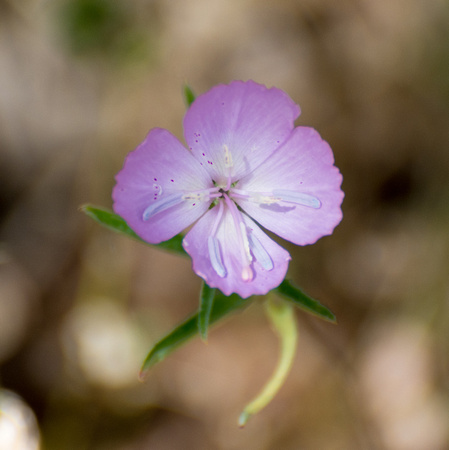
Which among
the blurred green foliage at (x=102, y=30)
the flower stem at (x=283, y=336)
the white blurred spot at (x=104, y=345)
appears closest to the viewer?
the flower stem at (x=283, y=336)

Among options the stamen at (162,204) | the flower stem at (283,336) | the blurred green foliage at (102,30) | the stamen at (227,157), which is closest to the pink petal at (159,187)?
the stamen at (162,204)

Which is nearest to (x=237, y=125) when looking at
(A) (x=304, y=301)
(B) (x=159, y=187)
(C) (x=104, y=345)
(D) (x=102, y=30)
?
(B) (x=159, y=187)

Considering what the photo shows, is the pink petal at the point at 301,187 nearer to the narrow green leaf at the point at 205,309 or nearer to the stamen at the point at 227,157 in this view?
the stamen at the point at 227,157

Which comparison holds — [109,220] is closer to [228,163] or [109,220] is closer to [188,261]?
[228,163]

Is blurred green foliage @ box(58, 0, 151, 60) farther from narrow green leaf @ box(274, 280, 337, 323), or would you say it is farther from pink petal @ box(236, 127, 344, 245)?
narrow green leaf @ box(274, 280, 337, 323)

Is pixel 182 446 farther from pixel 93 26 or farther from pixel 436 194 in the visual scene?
pixel 93 26

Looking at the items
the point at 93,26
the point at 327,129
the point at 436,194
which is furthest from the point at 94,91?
the point at 436,194
